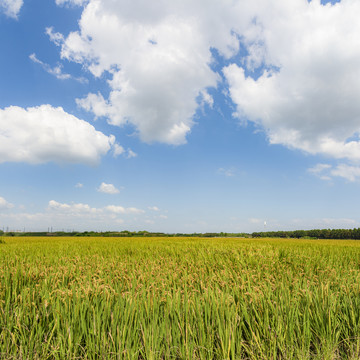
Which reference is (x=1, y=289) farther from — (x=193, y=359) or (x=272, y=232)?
(x=272, y=232)

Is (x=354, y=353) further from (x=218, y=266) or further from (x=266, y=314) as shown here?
(x=218, y=266)

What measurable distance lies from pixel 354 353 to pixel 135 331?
201 cm

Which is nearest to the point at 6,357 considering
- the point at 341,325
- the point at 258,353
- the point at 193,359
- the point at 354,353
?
the point at 193,359

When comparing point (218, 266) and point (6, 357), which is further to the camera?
point (218, 266)

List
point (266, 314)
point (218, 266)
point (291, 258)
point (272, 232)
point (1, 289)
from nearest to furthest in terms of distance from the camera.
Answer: point (266, 314)
point (1, 289)
point (218, 266)
point (291, 258)
point (272, 232)

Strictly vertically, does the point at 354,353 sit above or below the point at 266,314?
below

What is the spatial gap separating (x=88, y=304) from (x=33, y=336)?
1.94 feet

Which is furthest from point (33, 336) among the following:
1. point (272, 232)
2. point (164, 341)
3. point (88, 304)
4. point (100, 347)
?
point (272, 232)

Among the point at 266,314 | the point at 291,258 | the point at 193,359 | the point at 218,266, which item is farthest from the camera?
the point at 291,258

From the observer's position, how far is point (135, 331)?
2211mm

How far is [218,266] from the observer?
17.4ft

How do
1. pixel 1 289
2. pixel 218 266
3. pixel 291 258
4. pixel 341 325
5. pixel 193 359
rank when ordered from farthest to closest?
1. pixel 291 258
2. pixel 218 266
3. pixel 1 289
4. pixel 341 325
5. pixel 193 359

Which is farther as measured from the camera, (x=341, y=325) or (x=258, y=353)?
(x=341, y=325)

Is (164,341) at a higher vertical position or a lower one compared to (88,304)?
lower
